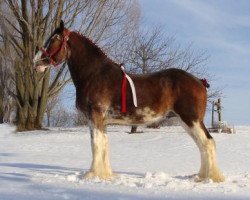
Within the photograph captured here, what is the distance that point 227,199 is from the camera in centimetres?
561

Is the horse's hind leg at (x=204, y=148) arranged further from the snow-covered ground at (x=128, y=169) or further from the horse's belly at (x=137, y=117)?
the horse's belly at (x=137, y=117)

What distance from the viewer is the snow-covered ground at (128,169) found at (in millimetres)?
5969

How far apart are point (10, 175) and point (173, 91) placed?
3.20 meters

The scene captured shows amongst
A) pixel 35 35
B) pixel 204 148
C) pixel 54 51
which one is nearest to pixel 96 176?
pixel 204 148

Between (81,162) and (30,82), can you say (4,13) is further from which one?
(81,162)

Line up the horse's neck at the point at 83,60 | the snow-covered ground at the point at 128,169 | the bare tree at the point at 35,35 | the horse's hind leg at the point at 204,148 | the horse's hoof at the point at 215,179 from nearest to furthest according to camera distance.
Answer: the snow-covered ground at the point at 128,169, the horse's hoof at the point at 215,179, the horse's hind leg at the point at 204,148, the horse's neck at the point at 83,60, the bare tree at the point at 35,35

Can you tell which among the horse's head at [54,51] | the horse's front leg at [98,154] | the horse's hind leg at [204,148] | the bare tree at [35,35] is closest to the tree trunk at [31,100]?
the bare tree at [35,35]

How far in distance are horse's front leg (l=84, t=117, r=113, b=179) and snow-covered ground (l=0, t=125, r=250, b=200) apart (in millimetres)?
204

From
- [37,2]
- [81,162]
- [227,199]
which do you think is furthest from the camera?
[37,2]

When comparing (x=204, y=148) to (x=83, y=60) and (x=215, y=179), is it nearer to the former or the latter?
(x=215, y=179)

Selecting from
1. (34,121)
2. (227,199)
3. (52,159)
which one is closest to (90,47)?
(227,199)

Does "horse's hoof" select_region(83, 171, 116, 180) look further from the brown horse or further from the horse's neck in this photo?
the horse's neck

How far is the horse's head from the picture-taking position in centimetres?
761

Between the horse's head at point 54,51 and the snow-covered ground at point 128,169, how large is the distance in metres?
1.92
